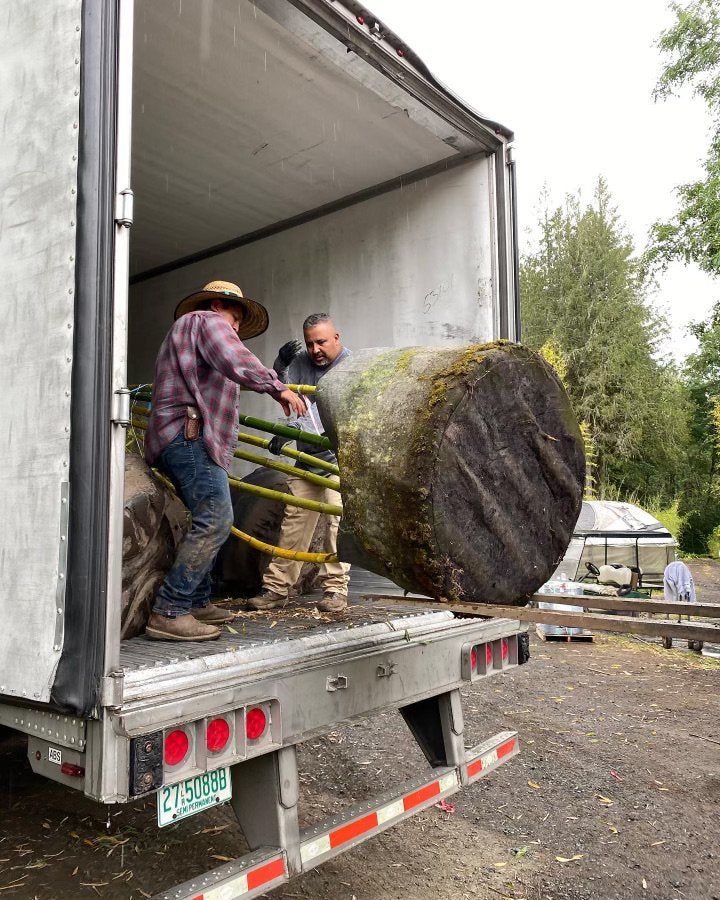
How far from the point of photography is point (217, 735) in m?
2.12

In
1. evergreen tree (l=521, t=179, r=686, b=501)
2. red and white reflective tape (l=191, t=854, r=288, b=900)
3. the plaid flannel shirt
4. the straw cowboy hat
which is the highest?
evergreen tree (l=521, t=179, r=686, b=501)

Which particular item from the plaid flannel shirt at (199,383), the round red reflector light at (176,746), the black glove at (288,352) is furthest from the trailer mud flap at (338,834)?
the black glove at (288,352)

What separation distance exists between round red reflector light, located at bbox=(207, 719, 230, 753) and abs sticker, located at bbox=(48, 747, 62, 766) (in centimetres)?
40

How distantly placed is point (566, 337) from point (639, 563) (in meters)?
14.8

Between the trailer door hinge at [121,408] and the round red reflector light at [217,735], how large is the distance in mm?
879

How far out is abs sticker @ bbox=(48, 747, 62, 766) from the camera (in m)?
2.03

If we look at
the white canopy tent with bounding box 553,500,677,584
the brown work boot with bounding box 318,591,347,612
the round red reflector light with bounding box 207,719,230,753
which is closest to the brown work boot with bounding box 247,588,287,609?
the brown work boot with bounding box 318,591,347,612

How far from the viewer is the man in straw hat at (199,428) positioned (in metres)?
2.79

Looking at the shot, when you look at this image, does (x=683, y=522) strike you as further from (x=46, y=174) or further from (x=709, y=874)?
(x=46, y=174)

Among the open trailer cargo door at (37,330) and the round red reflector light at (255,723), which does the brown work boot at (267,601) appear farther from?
the open trailer cargo door at (37,330)

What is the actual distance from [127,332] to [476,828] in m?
2.80

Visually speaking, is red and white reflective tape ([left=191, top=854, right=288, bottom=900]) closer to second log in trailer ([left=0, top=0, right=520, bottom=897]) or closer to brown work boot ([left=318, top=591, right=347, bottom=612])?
second log in trailer ([left=0, top=0, right=520, bottom=897])

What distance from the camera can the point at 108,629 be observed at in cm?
193

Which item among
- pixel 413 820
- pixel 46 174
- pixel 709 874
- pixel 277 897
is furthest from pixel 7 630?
pixel 709 874
